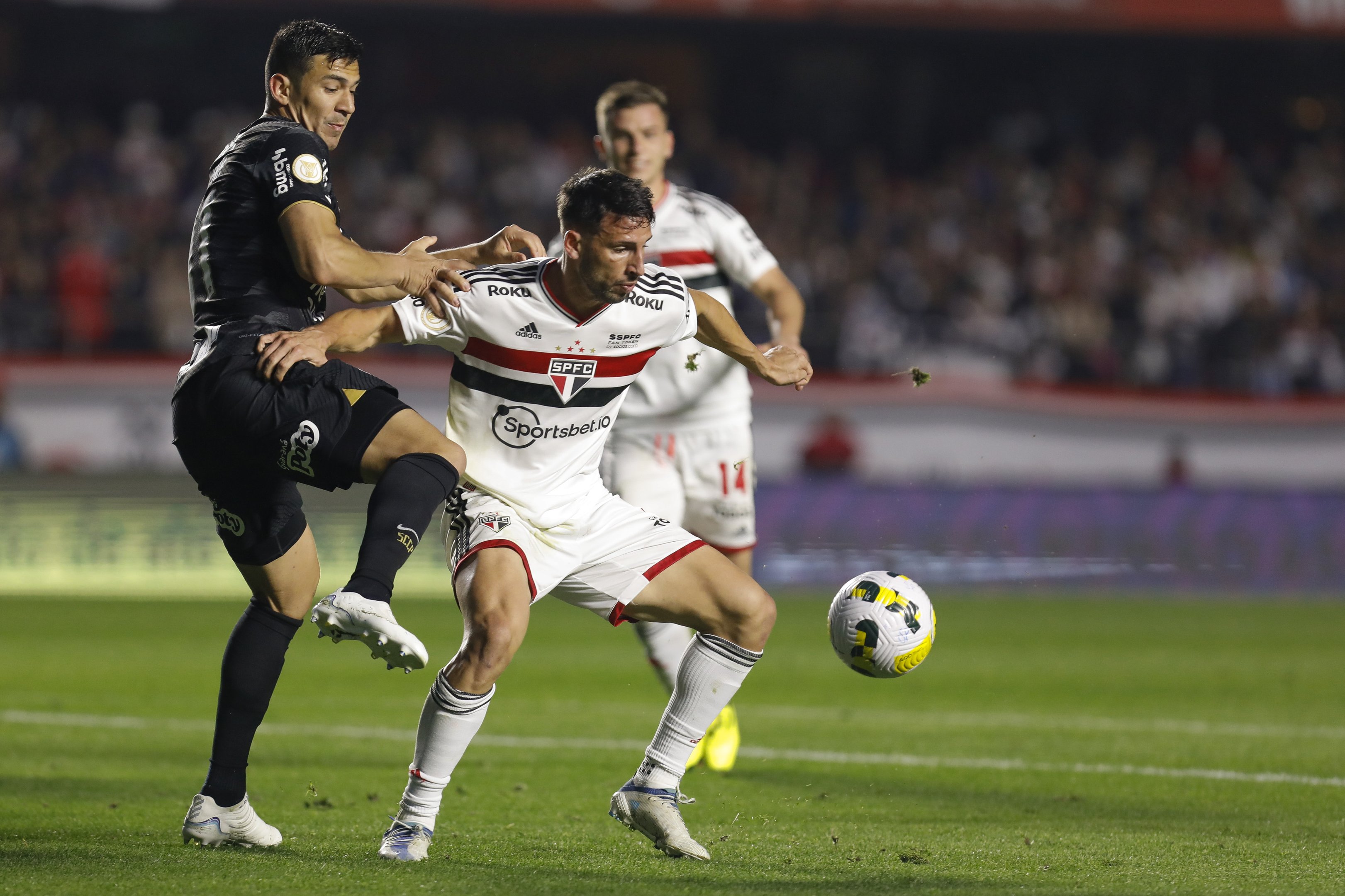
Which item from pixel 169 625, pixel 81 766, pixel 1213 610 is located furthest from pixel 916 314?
pixel 81 766

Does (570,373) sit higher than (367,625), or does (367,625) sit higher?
(570,373)

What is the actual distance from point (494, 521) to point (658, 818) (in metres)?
1.02

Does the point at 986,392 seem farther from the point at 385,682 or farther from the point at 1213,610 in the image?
the point at 385,682

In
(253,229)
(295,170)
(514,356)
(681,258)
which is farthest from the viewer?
(681,258)

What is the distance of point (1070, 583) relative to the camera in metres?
16.5

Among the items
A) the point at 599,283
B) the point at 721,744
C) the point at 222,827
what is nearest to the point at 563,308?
the point at 599,283

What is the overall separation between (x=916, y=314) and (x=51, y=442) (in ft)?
33.0

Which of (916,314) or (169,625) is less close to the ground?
(916,314)

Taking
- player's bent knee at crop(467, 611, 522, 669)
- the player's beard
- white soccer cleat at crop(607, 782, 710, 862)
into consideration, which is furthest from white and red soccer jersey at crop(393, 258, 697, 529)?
white soccer cleat at crop(607, 782, 710, 862)

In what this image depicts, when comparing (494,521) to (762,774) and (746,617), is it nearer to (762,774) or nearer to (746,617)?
(746,617)

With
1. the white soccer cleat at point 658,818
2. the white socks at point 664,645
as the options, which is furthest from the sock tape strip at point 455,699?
the white socks at point 664,645

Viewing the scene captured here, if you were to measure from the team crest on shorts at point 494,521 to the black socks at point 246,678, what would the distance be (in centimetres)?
72

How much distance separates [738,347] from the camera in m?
5.42

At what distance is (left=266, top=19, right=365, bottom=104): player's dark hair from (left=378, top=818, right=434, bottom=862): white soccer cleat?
2155 mm
